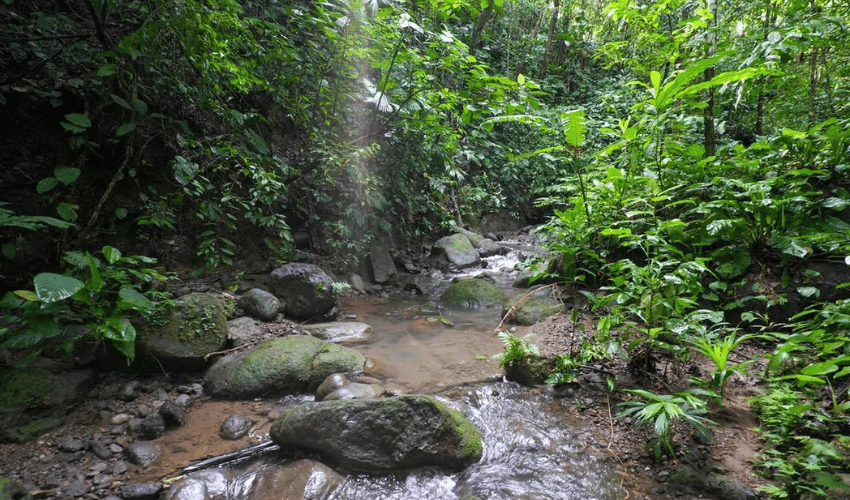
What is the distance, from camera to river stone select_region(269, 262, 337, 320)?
5219 mm

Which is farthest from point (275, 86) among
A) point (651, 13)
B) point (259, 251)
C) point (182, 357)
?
point (651, 13)

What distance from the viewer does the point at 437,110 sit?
634cm

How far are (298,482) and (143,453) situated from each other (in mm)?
1264

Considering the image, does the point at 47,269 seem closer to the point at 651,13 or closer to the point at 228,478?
the point at 228,478

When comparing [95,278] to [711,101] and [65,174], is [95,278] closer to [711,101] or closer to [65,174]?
[65,174]

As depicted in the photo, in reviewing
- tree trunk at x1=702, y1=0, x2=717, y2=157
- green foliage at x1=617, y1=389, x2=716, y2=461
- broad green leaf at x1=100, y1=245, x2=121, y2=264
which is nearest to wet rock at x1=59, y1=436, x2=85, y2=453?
broad green leaf at x1=100, y1=245, x2=121, y2=264

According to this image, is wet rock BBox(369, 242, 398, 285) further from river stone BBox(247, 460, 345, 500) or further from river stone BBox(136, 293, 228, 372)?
river stone BBox(247, 460, 345, 500)

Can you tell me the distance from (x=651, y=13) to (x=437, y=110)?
11.0 feet

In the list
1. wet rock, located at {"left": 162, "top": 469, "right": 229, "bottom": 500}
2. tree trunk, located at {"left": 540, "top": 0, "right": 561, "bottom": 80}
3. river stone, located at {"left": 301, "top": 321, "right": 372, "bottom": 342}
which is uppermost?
tree trunk, located at {"left": 540, "top": 0, "right": 561, "bottom": 80}

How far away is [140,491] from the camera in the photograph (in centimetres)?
239

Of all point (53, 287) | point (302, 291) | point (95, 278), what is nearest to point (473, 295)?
point (302, 291)

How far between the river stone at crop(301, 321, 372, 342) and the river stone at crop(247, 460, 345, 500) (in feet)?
7.35

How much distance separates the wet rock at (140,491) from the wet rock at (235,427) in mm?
604

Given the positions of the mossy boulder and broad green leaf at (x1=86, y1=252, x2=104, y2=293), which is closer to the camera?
broad green leaf at (x1=86, y1=252, x2=104, y2=293)
